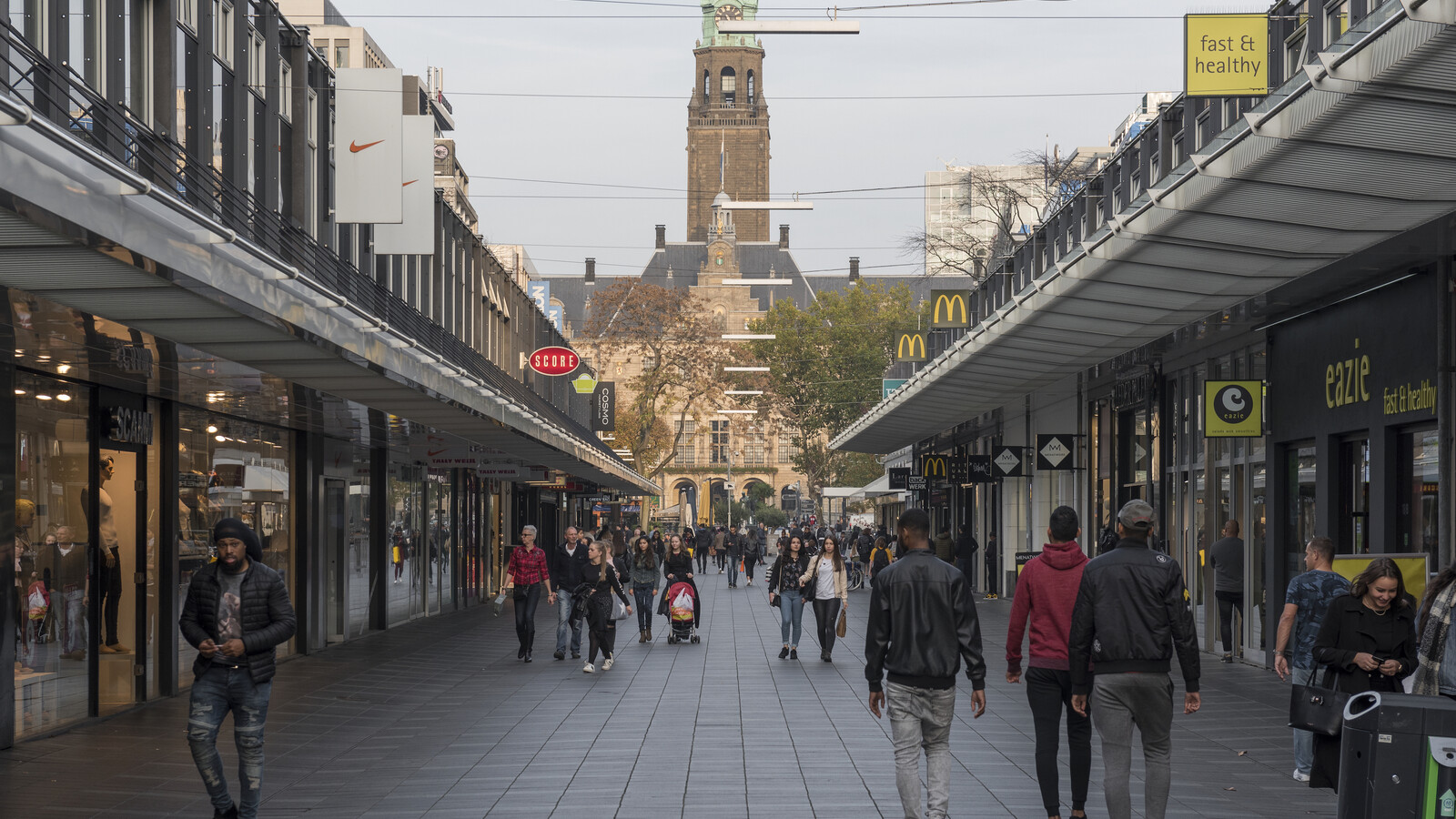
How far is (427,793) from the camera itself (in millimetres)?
9055

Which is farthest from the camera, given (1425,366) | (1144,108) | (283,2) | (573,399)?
(573,399)

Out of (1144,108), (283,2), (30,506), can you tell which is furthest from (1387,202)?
(283,2)

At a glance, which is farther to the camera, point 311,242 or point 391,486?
point 391,486

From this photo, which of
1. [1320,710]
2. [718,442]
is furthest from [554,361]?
[718,442]

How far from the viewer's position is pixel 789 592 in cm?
1839

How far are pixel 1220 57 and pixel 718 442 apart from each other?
10288 centimetres

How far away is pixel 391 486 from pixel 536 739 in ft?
45.7

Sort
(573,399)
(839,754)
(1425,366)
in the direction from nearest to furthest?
1. (839,754)
2. (1425,366)
3. (573,399)

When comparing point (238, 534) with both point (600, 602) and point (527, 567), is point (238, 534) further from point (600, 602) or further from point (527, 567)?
point (527, 567)

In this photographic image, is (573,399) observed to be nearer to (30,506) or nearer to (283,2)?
(283,2)

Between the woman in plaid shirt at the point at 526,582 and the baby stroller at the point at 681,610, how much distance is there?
7.06 ft

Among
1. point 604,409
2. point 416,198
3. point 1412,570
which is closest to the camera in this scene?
point 1412,570

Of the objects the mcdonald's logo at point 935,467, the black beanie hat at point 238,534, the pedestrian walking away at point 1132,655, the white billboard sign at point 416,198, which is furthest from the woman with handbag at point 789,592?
the mcdonald's logo at point 935,467

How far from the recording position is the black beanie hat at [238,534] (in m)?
7.73
